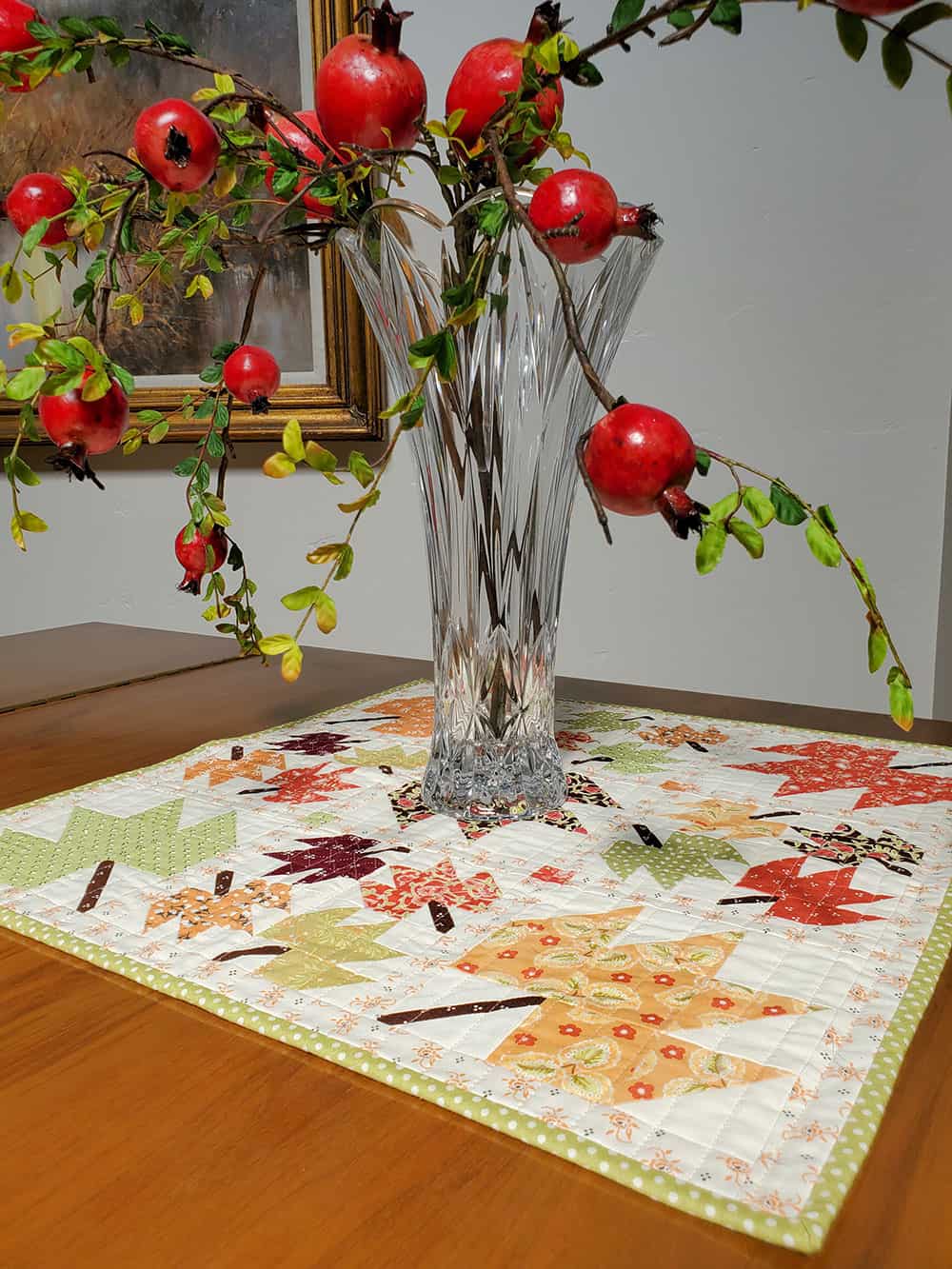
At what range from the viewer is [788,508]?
1.12 feet

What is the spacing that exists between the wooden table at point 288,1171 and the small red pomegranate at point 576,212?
1.00 feet

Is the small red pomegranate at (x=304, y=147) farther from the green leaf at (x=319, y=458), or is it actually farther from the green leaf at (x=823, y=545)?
the green leaf at (x=823, y=545)

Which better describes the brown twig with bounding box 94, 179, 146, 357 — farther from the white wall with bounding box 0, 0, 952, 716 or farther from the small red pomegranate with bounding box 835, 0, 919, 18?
the white wall with bounding box 0, 0, 952, 716

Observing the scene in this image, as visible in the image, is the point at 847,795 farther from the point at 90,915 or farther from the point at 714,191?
the point at 714,191

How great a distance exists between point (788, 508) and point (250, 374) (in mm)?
316

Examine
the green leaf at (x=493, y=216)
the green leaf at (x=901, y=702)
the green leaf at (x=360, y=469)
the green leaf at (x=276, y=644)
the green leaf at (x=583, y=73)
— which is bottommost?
the green leaf at (x=901, y=702)

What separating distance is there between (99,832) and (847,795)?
1.36 ft

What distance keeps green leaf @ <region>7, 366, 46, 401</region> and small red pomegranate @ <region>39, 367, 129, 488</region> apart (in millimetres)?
20

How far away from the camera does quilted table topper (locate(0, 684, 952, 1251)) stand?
320 mm

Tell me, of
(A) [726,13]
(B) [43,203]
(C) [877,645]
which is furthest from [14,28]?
(C) [877,645]

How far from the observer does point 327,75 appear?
1.52 feet

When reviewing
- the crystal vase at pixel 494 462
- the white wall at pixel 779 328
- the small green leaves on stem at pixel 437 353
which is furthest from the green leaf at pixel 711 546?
the white wall at pixel 779 328

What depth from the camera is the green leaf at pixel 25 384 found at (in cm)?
39

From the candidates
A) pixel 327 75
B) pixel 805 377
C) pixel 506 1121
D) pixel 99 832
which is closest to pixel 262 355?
pixel 327 75
